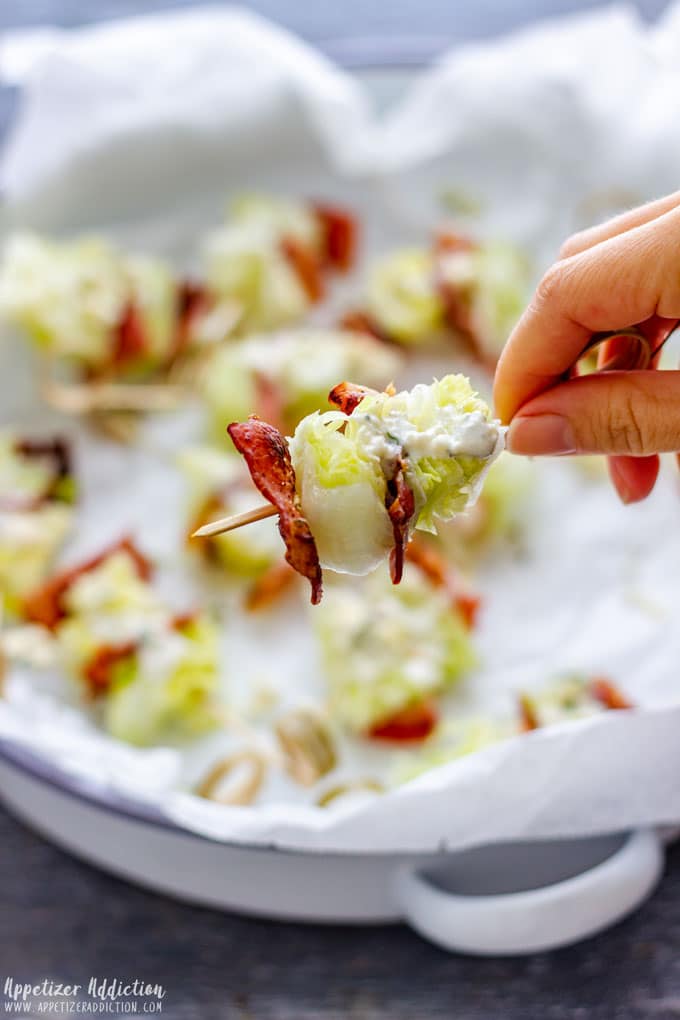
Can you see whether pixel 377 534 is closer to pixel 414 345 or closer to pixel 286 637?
pixel 286 637

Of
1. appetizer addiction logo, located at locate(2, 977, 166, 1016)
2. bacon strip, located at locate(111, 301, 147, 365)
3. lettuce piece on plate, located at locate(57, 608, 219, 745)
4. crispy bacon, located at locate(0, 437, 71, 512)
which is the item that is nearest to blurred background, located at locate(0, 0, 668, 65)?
bacon strip, located at locate(111, 301, 147, 365)

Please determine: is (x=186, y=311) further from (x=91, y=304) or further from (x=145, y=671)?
(x=145, y=671)

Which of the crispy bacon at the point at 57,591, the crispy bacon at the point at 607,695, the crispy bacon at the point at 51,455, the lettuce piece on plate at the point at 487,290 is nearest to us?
the crispy bacon at the point at 607,695

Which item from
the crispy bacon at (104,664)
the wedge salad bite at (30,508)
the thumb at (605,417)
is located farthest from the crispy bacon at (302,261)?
the thumb at (605,417)

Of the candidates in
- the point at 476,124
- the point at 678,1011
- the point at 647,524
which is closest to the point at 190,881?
the point at 678,1011

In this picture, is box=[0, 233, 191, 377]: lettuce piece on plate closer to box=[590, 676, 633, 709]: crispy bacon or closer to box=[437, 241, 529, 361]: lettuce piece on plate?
box=[437, 241, 529, 361]: lettuce piece on plate

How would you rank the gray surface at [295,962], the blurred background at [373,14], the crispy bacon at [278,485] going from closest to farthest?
1. the crispy bacon at [278,485]
2. the gray surface at [295,962]
3. the blurred background at [373,14]

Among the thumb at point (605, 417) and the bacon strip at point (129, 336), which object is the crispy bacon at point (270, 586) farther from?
the thumb at point (605, 417)
